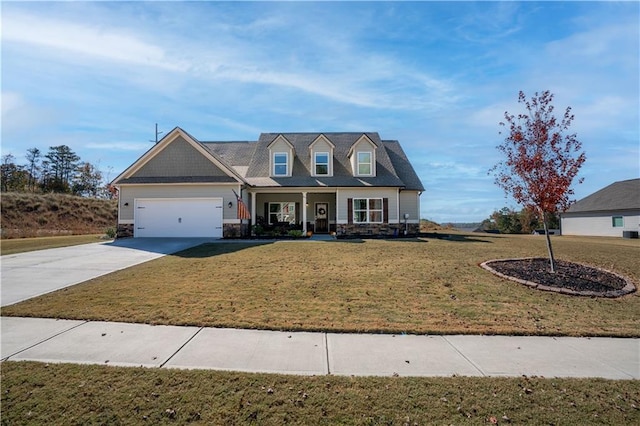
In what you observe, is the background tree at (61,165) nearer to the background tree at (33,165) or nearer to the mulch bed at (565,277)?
the background tree at (33,165)

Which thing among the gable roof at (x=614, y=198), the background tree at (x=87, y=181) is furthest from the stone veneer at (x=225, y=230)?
the background tree at (x=87, y=181)

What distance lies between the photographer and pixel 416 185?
2311 centimetres

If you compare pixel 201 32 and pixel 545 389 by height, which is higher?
pixel 201 32

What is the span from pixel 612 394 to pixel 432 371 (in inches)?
73.7

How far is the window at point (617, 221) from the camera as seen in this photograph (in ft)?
99.4

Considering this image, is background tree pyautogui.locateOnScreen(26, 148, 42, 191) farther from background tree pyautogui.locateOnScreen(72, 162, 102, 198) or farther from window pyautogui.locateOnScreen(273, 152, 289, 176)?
window pyautogui.locateOnScreen(273, 152, 289, 176)

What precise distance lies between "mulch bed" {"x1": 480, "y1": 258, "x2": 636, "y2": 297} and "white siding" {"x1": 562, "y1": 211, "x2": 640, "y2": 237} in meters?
26.6

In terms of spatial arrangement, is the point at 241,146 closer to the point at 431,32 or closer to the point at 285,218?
the point at 285,218

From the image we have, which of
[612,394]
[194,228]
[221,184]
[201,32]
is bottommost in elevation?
[612,394]

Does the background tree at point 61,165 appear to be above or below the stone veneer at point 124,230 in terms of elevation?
above

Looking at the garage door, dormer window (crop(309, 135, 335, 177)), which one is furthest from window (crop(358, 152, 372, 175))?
the garage door

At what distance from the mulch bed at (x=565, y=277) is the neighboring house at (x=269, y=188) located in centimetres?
1071

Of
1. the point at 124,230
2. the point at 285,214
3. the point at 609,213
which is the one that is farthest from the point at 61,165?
the point at 609,213

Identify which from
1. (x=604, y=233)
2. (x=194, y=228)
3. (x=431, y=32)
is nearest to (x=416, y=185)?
(x=431, y=32)
